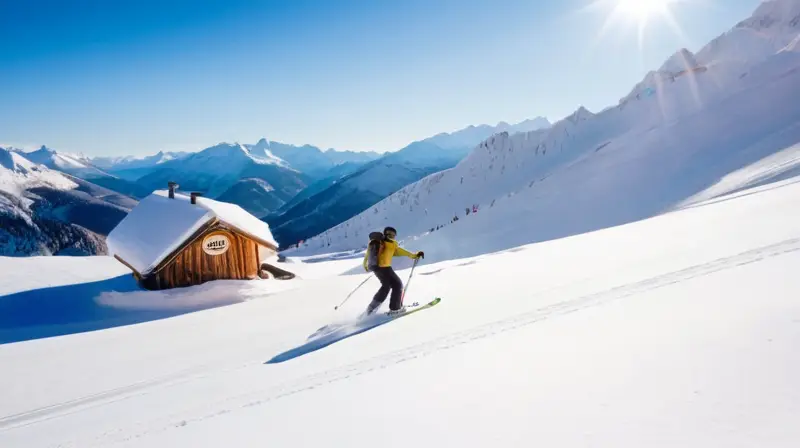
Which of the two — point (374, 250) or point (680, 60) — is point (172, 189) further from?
point (680, 60)

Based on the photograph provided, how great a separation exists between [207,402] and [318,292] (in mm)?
8940

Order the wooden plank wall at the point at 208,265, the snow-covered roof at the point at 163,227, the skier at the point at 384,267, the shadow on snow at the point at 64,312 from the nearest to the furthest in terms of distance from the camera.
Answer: the skier at the point at 384,267
the shadow on snow at the point at 64,312
the snow-covered roof at the point at 163,227
the wooden plank wall at the point at 208,265

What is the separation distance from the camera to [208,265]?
62.1 feet

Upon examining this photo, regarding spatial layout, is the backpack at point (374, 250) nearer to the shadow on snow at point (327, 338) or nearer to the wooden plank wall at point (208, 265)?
the shadow on snow at point (327, 338)

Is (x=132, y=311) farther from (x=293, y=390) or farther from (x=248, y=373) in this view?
(x=293, y=390)

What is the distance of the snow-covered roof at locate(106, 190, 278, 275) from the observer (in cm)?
1789

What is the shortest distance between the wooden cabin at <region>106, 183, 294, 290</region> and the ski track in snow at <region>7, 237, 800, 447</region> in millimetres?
11327

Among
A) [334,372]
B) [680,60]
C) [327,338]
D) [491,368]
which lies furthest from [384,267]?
[680,60]

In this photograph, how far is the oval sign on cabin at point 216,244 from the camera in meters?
18.8

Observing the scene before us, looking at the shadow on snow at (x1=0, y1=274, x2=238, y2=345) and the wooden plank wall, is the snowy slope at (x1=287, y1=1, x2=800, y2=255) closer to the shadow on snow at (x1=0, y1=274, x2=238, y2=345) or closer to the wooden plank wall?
the wooden plank wall

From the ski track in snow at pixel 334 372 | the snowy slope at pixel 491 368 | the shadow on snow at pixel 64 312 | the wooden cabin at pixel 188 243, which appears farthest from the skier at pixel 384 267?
the wooden cabin at pixel 188 243

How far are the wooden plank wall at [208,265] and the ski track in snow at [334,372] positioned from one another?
447 inches

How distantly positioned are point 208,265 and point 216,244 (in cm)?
100

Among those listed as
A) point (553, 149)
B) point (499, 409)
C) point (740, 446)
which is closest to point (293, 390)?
point (499, 409)
